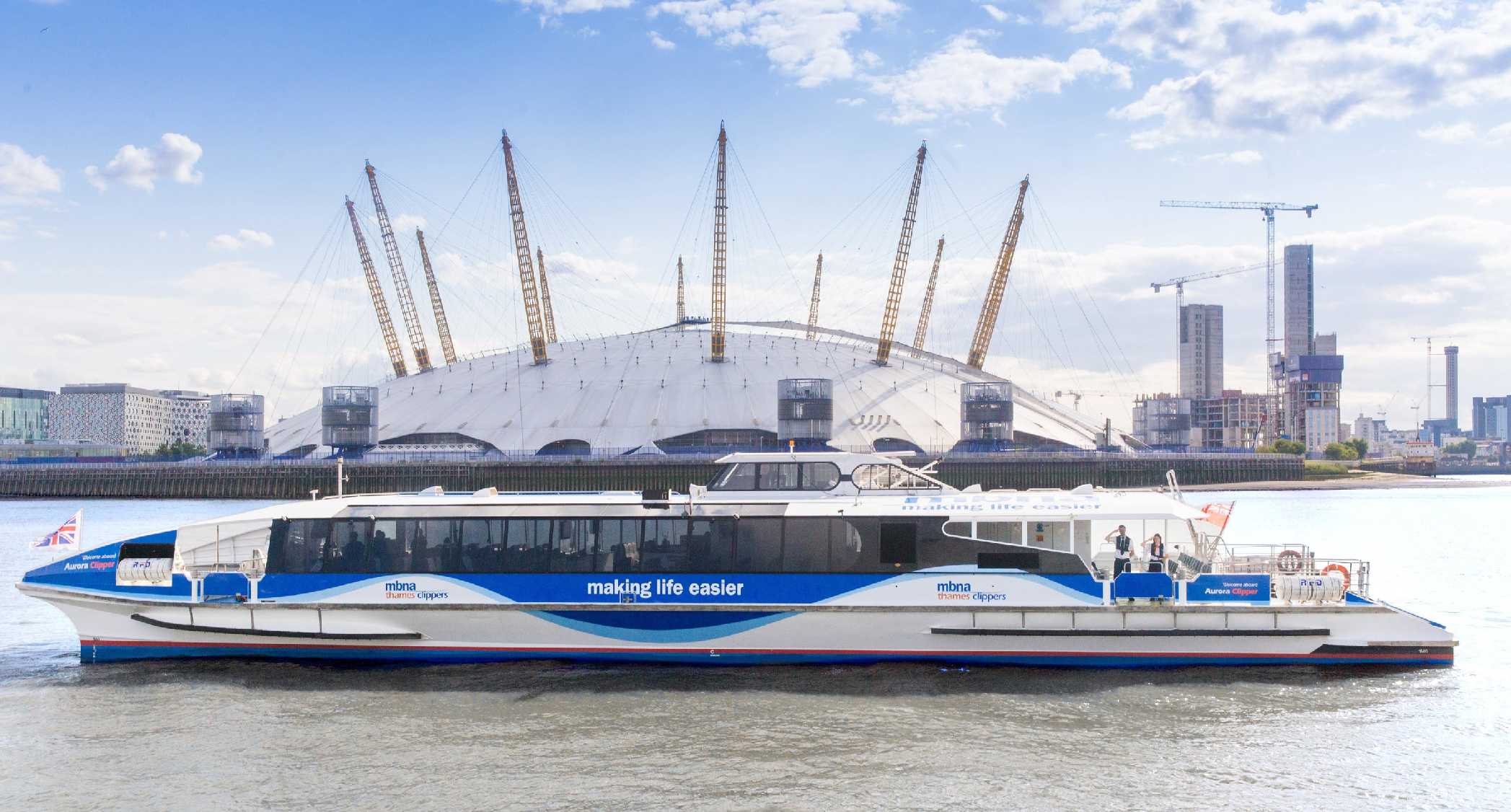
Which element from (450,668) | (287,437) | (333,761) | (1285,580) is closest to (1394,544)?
(1285,580)

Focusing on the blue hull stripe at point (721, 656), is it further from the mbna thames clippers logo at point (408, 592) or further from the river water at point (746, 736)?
the mbna thames clippers logo at point (408, 592)

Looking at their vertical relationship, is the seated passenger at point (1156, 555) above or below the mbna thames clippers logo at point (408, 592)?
above

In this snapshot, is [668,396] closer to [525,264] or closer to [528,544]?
[525,264]

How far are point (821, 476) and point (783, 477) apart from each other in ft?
2.88

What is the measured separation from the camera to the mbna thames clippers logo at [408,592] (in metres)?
24.6

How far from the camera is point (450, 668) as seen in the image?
24.5 metres

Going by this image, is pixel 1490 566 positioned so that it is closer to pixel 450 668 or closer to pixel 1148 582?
pixel 1148 582

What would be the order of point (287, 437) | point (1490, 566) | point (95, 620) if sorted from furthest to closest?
point (287, 437) → point (1490, 566) → point (95, 620)

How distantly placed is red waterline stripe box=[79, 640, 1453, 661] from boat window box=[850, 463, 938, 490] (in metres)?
4.39

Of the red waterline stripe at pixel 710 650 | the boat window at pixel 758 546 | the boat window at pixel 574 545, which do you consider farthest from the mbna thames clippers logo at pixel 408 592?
the boat window at pixel 758 546

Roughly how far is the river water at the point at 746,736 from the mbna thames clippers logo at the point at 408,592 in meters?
1.49

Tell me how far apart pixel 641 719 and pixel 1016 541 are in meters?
8.86

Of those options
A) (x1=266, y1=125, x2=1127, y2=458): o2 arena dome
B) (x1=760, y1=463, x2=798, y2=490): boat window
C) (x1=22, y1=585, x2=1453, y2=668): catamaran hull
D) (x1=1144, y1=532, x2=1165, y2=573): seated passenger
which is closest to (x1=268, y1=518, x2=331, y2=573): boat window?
(x1=22, y1=585, x2=1453, y2=668): catamaran hull

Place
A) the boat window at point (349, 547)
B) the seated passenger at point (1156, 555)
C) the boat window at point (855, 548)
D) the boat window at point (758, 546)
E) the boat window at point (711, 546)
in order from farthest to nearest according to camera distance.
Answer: the boat window at point (349, 547)
the boat window at point (711, 546)
the boat window at point (758, 546)
the boat window at point (855, 548)
the seated passenger at point (1156, 555)
